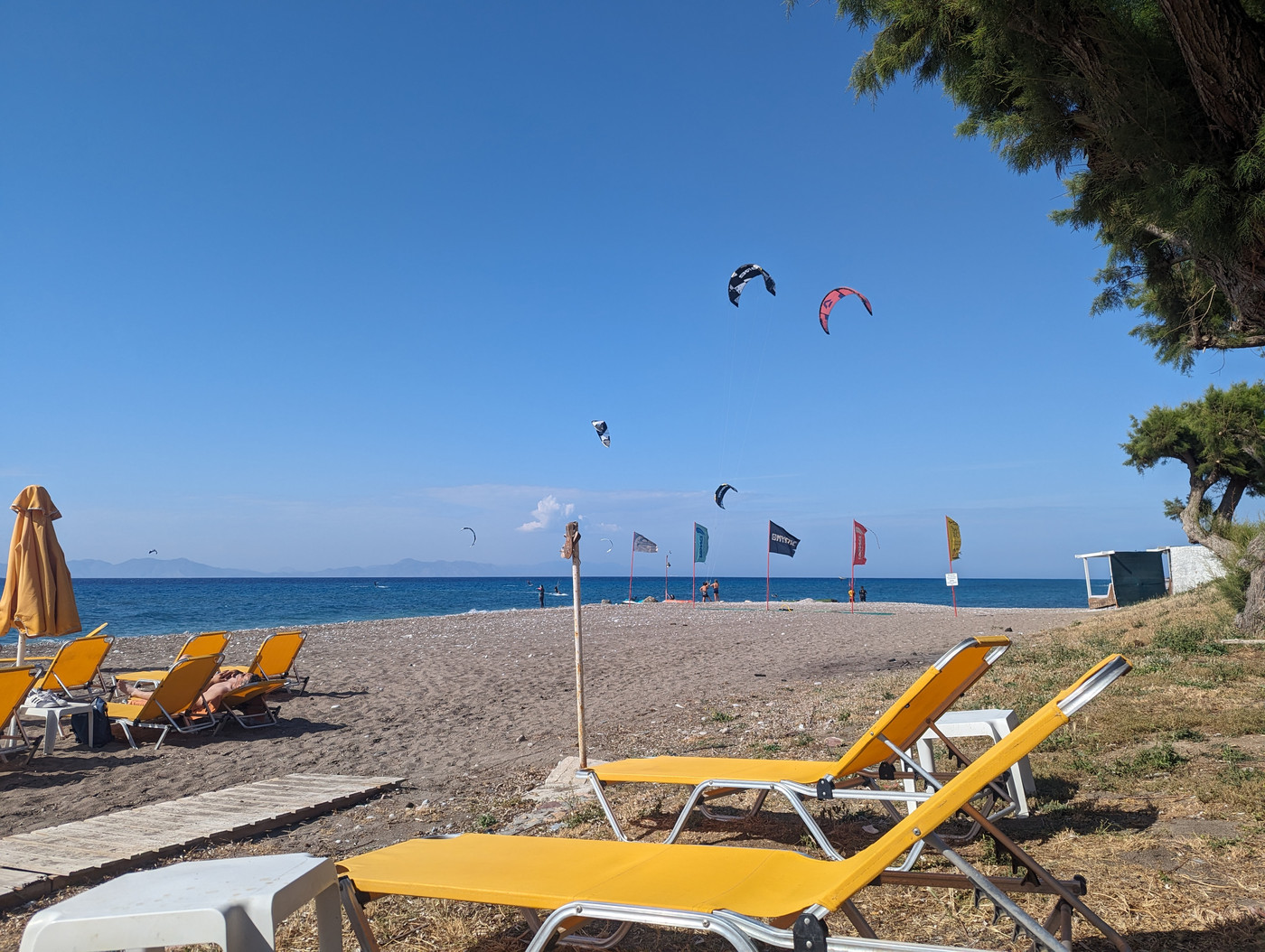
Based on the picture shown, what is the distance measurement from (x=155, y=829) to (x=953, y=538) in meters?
23.2

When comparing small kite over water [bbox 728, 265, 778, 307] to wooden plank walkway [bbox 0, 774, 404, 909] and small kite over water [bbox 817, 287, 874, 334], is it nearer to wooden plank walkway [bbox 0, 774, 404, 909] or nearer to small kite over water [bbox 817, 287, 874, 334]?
small kite over water [bbox 817, 287, 874, 334]

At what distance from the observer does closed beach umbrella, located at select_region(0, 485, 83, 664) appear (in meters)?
7.45

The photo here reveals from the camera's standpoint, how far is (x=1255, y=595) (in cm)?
993

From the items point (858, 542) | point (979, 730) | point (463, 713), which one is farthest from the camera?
point (858, 542)

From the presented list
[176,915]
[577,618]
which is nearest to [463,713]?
[577,618]

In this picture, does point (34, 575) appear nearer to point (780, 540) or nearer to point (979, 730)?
point (979, 730)

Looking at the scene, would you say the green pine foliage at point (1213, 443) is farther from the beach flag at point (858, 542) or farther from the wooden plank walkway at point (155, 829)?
the wooden plank walkway at point (155, 829)

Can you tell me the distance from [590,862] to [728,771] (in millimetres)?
1352

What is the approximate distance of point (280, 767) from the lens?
6.00m

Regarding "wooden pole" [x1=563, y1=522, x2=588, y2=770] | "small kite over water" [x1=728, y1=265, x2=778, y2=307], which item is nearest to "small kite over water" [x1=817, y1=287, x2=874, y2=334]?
"small kite over water" [x1=728, y1=265, x2=778, y2=307]

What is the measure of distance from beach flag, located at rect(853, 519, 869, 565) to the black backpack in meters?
24.2

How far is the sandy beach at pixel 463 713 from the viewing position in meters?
5.43

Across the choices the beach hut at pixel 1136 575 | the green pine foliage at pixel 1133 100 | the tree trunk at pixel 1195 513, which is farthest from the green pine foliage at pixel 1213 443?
the green pine foliage at pixel 1133 100

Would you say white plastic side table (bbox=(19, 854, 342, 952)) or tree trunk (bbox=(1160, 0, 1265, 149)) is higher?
tree trunk (bbox=(1160, 0, 1265, 149))
